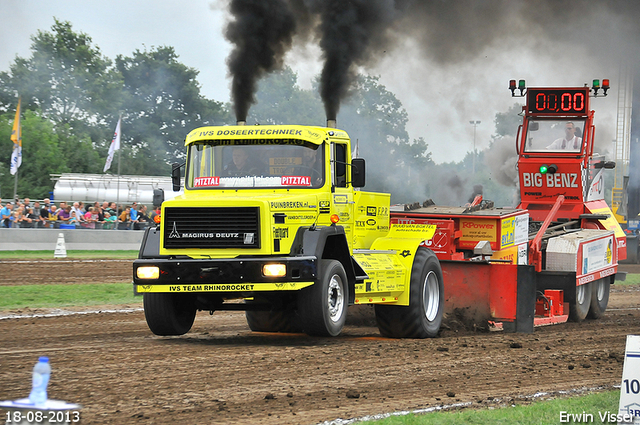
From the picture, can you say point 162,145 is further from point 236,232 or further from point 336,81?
point 236,232

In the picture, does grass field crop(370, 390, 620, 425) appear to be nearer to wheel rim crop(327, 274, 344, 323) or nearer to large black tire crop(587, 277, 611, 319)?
wheel rim crop(327, 274, 344, 323)

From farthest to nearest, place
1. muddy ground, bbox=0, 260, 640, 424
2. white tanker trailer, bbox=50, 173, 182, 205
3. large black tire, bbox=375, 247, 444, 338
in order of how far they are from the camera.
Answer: white tanker trailer, bbox=50, 173, 182, 205 < large black tire, bbox=375, 247, 444, 338 < muddy ground, bbox=0, 260, 640, 424

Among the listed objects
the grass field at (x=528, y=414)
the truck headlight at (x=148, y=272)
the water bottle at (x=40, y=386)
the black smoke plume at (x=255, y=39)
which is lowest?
the grass field at (x=528, y=414)

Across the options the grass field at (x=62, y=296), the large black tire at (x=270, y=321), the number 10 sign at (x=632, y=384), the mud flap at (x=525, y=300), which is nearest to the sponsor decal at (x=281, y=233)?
the large black tire at (x=270, y=321)

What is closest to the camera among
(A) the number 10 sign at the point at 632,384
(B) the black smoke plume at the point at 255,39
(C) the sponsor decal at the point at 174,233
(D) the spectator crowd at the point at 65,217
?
(A) the number 10 sign at the point at 632,384

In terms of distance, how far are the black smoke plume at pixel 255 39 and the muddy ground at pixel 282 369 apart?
4013mm

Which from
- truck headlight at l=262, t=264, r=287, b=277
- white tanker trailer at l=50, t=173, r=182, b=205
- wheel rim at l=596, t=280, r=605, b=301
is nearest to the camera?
truck headlight at l=262, t=264, r=287, b=277

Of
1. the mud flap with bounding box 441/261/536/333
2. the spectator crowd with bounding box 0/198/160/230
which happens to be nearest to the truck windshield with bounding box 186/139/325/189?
the mud flap with bounding box 441/261/536/333

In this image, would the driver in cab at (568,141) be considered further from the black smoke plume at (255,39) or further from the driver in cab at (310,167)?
the driver in cab at (310,167)

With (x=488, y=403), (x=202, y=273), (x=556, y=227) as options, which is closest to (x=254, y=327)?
(x=202, y=273)

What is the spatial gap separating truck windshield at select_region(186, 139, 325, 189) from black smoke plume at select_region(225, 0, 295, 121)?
10.3ft

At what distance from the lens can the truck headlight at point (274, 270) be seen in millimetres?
8602

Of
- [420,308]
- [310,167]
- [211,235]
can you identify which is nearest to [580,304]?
[420,308]

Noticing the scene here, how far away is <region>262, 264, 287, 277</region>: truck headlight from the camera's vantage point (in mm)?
8602
